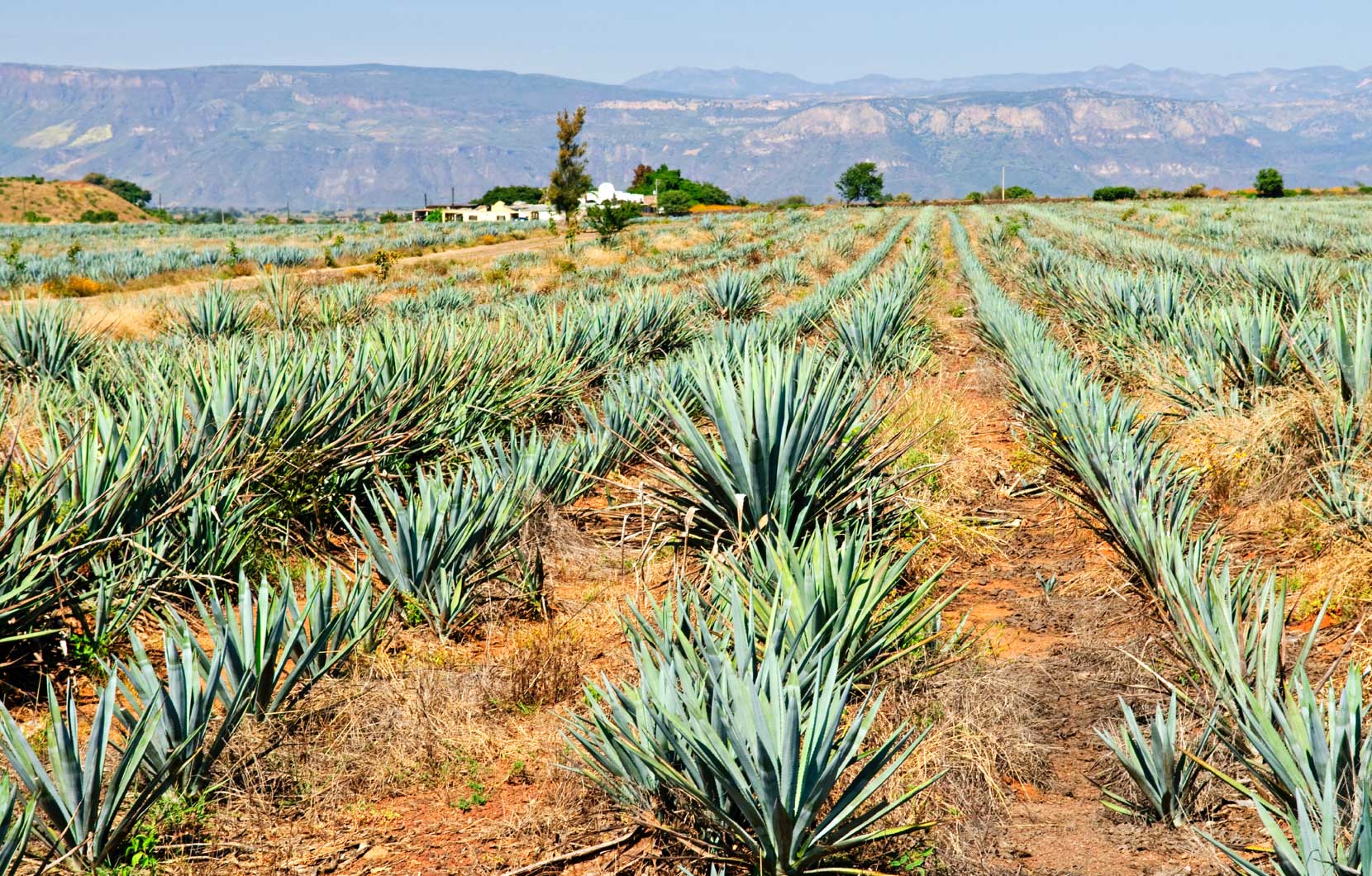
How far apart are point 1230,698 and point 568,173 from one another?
47.8m

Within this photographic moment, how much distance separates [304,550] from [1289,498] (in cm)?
412

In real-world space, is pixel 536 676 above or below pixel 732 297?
below

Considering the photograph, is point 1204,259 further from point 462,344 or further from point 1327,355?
point 462,344

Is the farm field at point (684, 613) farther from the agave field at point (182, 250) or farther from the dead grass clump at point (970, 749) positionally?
the agave field at point (182, 250)

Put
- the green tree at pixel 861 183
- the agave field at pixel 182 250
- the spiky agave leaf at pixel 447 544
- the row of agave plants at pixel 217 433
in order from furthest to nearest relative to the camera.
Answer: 1. the green tree at pixel 861 183
2. the agave field at pixel 182 250
3. the spiky agave leaf at pixel 447 544
4. the row of agave plants at pixel 217 433

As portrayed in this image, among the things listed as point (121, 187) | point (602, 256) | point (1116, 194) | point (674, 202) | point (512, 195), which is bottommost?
point (602, 256)

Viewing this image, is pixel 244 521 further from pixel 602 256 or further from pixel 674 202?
pixel 674 202

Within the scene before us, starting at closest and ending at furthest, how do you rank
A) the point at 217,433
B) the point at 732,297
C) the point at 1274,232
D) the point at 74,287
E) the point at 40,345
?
1. the point at 217,433
2. the point at 40,345
3. the point at 732,297
4. the point at 74,287
5. the point at 1274,232

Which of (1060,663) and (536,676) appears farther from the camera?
(1060,663)

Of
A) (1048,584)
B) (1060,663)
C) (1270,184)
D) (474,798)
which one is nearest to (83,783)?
(474,798)

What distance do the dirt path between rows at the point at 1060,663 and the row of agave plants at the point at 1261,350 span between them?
923 millimetres

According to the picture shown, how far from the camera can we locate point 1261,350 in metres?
5.64

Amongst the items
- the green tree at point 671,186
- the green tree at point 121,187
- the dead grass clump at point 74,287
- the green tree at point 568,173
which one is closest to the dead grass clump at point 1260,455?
the dead grass clump at point 74,287

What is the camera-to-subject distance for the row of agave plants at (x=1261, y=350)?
4344 millimetres
